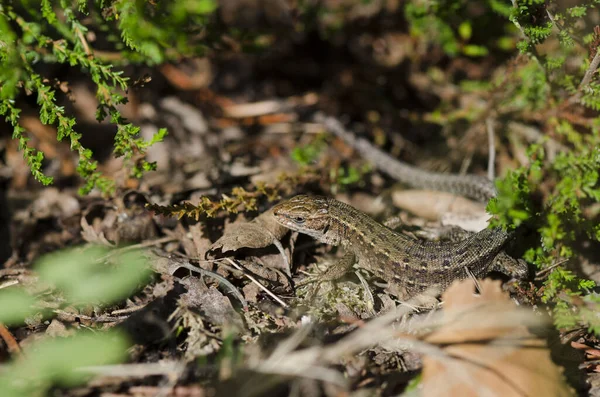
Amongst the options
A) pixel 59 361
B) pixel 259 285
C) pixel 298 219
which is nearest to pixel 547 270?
pixel 298 219

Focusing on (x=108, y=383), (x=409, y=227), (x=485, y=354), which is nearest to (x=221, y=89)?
(x=409, y=227)

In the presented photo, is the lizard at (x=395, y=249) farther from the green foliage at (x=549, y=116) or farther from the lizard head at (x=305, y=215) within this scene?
the green foliage at (x=549, y=116)

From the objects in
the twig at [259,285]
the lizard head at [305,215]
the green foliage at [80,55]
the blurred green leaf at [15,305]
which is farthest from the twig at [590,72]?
the blurred green leaf at [15,305]

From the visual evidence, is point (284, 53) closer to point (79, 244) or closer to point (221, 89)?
point (221, 89)

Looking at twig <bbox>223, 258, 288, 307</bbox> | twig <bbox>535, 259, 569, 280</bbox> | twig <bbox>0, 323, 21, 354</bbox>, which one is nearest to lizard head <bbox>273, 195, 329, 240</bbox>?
twig <bbox>223, 258, 288, 307</bbox>

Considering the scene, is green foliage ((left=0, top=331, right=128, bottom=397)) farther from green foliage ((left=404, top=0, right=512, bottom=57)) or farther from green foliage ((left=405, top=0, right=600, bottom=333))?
green foliage ((left=404, top=0, right=512, bottom=57))
